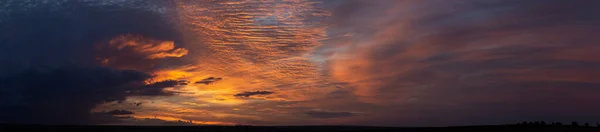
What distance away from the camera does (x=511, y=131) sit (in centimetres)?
5872

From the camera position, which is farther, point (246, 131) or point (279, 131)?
point (279, 131)

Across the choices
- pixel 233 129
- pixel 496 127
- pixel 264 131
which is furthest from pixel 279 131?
pixel 496 127

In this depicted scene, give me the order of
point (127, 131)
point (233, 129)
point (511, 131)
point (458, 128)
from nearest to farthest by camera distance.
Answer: point (511, 131) < point (458, 128) < point (233, 129) < point (127, 131)

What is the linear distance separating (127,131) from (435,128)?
5708cm

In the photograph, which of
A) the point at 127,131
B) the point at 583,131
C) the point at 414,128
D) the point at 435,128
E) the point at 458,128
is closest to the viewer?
the point at 583,131

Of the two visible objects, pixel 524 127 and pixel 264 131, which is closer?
pixel 524 127

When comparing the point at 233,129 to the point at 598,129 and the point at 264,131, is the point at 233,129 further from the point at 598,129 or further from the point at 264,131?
the point at 598,129

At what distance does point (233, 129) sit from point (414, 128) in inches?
1105

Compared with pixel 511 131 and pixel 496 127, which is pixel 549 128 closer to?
pixel 511 131

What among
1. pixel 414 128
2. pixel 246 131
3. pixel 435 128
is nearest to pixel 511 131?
pixel 435 128

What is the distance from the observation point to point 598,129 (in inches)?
2210

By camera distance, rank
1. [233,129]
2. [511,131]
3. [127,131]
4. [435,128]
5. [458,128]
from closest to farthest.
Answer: [511,131], [458,128], [435,128], [233,129], [127,131]

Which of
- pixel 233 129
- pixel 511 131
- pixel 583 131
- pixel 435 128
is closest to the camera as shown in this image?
pixel 583 131

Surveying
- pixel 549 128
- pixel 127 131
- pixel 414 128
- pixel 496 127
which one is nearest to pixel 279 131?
pixel 414 128
